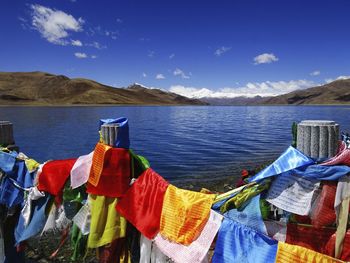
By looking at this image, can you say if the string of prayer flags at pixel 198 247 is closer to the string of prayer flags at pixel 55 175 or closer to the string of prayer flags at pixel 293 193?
the string of prayer flags at pixel 293 193

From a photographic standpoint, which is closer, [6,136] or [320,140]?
[320,140]

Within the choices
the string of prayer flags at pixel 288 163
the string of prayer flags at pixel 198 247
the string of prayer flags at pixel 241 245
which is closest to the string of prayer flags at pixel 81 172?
the string of prayer flags at pixel 198 247

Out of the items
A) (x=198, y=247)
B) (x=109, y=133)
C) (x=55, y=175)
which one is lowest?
(x=198, y=247)

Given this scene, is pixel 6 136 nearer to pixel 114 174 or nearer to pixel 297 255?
pixel 114 174

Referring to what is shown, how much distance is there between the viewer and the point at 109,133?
4.49 metres

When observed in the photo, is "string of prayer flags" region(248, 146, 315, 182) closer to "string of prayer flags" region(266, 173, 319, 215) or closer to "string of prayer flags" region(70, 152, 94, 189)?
"string of prayer flags" region(266, 173, 319, 215)

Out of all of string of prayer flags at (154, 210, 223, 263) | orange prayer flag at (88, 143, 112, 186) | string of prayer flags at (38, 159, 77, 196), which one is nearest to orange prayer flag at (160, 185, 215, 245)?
string of prayer flags at (154, 210, 223, 263)

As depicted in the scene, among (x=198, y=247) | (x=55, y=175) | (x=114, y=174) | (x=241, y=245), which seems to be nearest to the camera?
(x=241, y=245)

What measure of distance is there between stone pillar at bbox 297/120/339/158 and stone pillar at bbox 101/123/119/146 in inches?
92.0

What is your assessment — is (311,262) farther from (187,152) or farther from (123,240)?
(187,152)

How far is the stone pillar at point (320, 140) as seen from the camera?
3.29 meters

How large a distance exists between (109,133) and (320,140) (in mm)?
2584

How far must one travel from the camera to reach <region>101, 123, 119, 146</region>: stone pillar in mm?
4480

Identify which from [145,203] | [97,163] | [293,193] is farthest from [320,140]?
[97,163]
